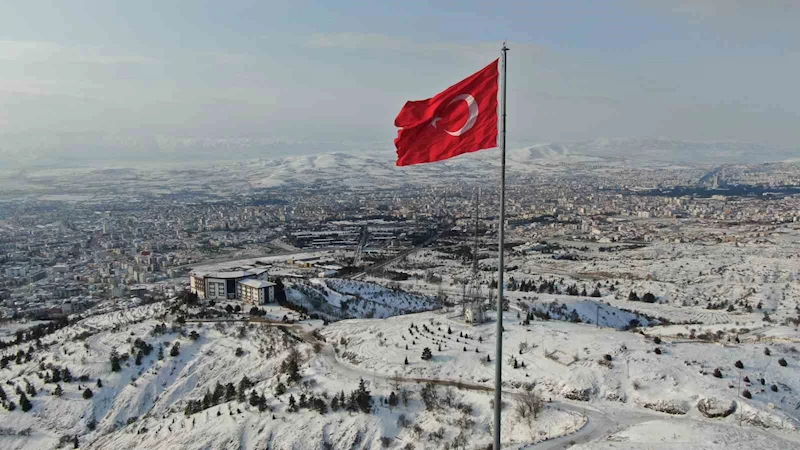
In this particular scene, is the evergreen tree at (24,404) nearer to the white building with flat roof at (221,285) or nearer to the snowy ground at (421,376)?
the snowy ground at (421,376)

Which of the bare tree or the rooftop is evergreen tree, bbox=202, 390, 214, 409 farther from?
the rooftop

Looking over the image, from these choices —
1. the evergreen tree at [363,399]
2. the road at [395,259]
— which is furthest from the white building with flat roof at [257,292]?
the evergreen tree at [363,399]

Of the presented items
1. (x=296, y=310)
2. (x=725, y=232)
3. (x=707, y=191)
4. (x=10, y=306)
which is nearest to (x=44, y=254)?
(x=10, y=306)

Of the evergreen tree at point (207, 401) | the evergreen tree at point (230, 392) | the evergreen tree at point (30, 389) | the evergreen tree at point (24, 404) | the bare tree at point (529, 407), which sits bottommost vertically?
the evergreen tree at point (24, 404)

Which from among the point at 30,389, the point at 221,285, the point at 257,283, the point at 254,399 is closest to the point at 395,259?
the point at 221,285

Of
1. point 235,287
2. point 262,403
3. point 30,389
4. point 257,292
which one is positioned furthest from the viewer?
point 235,287

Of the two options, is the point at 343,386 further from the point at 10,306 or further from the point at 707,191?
the point at 707,191

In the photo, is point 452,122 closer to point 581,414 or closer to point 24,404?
point 581,414
